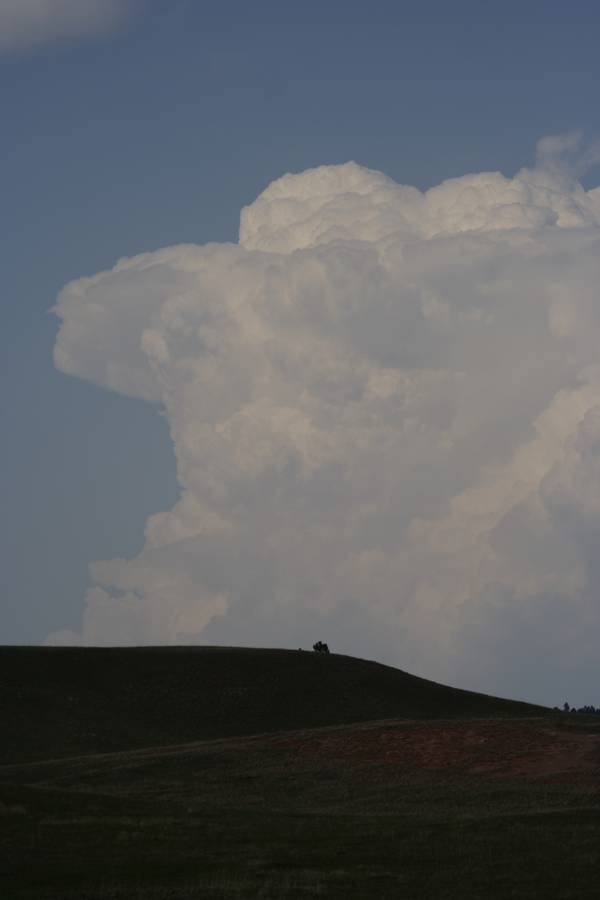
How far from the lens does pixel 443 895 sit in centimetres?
3328

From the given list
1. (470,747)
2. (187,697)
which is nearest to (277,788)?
Answer: (470,747)

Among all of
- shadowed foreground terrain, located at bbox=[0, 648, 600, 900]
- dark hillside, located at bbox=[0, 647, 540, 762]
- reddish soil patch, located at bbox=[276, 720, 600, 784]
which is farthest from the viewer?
dark hillside, located at bbox=[0, 647, 540, 762]

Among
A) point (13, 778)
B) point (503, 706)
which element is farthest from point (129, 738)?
point (503, 706)

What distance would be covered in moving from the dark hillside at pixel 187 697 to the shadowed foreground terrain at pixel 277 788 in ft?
0.87

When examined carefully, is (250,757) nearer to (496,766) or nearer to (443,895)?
(496,766)

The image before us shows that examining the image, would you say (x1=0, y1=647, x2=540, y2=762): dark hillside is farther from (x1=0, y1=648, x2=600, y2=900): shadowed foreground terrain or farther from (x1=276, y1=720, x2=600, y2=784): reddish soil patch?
(x1=276, y1=720, x2=600, y2=784): reddish soil patch

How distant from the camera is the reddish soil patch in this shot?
6231 cm

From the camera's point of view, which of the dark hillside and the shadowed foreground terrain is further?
the dark hillside

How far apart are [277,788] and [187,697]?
152 feet

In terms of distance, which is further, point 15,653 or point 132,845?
point 15,653

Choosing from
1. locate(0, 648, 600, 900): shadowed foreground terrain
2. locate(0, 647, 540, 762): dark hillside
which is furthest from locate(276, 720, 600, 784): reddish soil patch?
locate(0, 647, 540, 762): dark hillside

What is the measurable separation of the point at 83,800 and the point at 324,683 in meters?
64.6

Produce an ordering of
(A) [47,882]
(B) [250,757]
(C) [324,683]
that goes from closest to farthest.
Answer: (A) [47,882]
(B) [250,757]
(C) [324,683]

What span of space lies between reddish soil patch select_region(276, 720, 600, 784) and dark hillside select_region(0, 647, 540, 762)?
22978 mm
